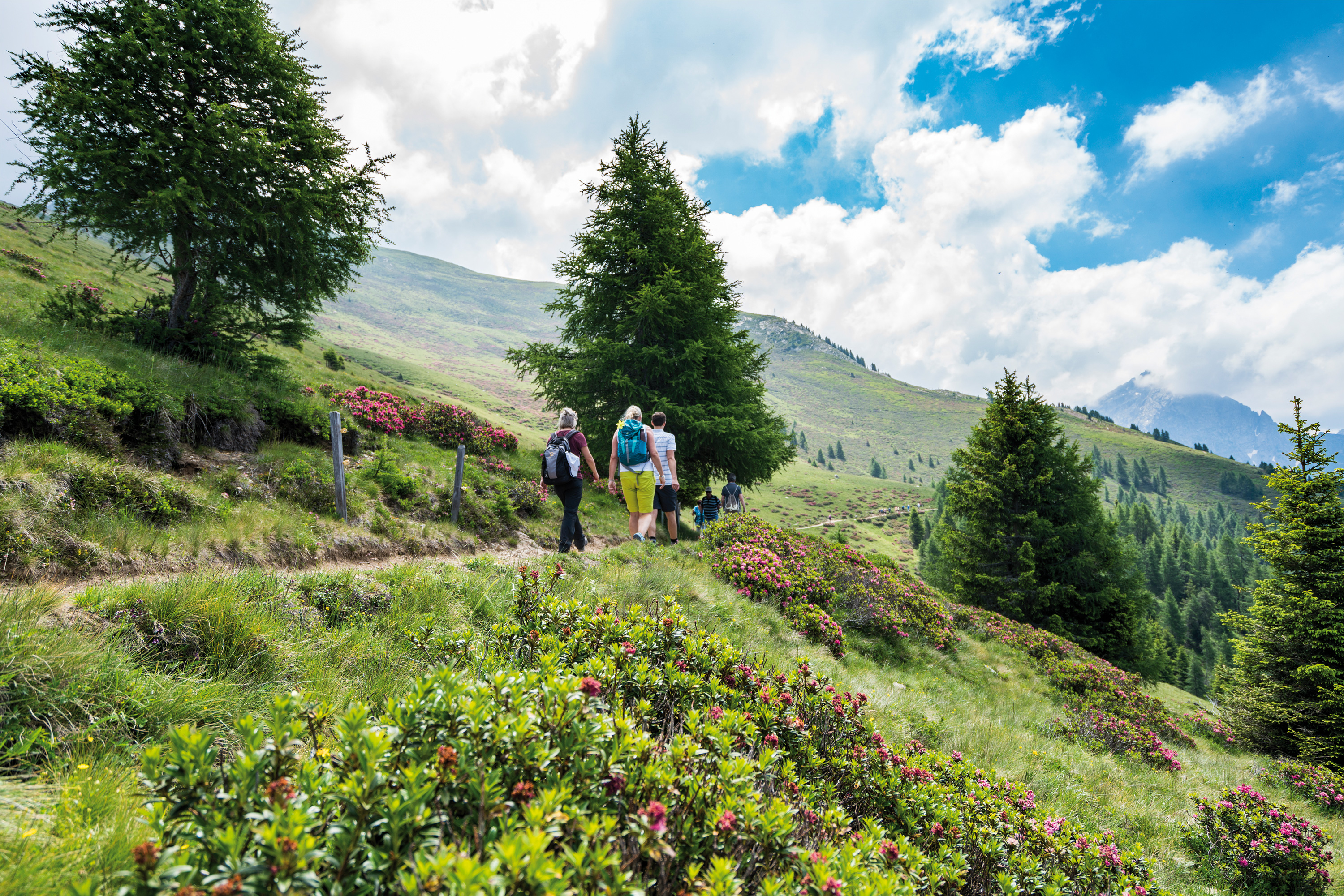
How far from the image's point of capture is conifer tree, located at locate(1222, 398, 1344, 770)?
42.2ft

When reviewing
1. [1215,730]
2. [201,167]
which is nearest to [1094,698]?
[1215,730]

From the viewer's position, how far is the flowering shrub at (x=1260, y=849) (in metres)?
5.39

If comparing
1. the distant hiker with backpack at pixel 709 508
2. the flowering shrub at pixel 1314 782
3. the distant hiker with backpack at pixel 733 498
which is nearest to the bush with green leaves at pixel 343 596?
the distant hiker with backpack at pixel 709 508

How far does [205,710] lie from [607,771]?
2.76 m

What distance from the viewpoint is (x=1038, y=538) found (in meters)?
22.2

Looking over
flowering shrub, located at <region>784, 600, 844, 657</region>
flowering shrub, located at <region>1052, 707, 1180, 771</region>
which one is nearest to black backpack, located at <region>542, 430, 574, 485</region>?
flowering shrub, located at <region>784, 600, 844, 657</region>

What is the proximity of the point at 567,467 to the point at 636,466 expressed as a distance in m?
1.29

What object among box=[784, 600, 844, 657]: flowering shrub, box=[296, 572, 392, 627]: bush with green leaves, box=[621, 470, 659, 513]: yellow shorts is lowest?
box=[784, 600, 844, 657]: flowering shrub

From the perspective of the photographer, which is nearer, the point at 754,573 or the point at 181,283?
A: the point at 754,573

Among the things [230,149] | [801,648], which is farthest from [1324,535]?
[230,149]

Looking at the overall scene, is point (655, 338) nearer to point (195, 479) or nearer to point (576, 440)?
point (576, 440)

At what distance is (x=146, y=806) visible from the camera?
1.49 m

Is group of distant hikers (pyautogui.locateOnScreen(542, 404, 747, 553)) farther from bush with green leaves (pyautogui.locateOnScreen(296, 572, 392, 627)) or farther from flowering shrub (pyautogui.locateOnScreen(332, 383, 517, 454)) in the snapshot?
flowering shrub (pyautogui.locateOnScreen(332, 383, 517, 454))

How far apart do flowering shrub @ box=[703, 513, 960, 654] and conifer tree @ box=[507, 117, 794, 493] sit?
5035 mm
